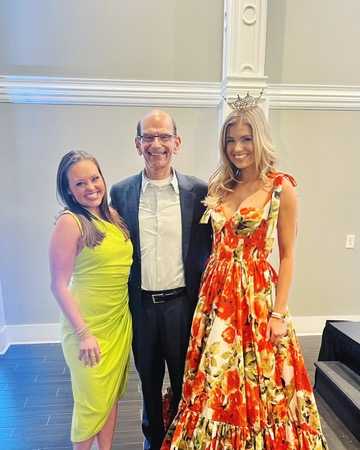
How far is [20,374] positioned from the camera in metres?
2.35

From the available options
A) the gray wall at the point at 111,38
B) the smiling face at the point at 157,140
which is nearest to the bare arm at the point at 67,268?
the smiling face at the point at 157,140

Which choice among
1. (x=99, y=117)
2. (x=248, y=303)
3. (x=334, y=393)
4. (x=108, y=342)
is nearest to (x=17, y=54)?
(x=99, y=117)

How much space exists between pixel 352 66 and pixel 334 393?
2297mm

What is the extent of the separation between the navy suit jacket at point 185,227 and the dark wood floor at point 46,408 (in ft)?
2.90

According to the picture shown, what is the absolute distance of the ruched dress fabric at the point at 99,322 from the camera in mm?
1269

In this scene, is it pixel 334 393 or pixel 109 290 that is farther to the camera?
pixel 334 393

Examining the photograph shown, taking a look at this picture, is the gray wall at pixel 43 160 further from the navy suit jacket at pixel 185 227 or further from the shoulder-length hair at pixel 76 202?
the shoulder-length hair at pixel 76 202

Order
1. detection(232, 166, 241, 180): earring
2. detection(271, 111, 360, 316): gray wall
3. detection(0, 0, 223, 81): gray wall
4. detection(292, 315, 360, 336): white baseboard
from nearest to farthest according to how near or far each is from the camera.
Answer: detection(232, 166, 241, 180): earring
detection(0, 0, 223, 81): gray wall
detection(271, 111, 360, 316): gray wall
detection(292, 315, 360, 336): white baseboard

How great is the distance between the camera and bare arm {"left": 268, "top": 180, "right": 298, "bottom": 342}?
1318 millimetres

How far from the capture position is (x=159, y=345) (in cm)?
147

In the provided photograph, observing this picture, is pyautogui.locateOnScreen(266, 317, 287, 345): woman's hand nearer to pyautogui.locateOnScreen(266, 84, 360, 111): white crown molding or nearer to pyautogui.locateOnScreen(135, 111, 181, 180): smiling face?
pyautogui.locateOnScreen(135, 111, 181, 180): smiling face

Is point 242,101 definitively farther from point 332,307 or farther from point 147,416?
point 332,307

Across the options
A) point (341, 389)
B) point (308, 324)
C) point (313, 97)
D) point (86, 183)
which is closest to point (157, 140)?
point (86, 183)

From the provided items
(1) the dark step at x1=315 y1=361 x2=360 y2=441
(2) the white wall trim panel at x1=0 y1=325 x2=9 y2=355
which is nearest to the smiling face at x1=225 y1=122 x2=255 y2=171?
(1) the dark step at x1=315 y1=361 x2=360 y2=441
